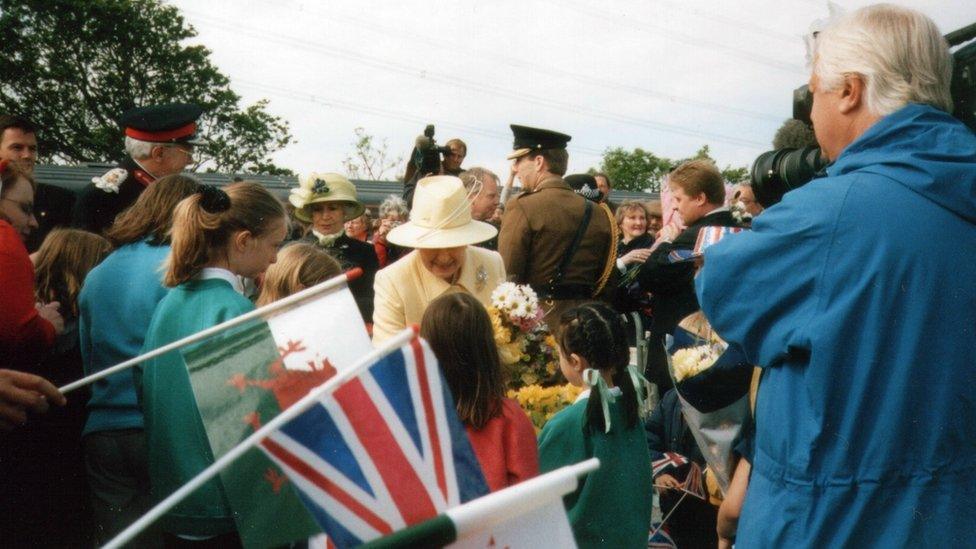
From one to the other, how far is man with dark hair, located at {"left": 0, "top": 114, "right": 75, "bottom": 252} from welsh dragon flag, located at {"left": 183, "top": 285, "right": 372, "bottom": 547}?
402 centimetres

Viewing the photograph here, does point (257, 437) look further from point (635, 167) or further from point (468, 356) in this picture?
point (635, 167)

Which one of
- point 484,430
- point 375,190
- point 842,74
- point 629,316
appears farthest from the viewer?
point 375,190

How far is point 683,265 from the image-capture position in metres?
4.68

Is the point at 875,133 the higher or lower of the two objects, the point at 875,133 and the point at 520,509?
the higher

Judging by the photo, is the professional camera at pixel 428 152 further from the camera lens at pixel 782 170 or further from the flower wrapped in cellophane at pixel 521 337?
the camera lens at pixel 782 170

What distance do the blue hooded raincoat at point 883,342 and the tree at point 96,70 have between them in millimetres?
38105

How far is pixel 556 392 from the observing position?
11.4ft

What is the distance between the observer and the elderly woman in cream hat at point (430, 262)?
3920 millimetres

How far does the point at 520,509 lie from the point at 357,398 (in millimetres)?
275

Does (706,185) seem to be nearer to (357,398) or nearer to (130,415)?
(130,415)

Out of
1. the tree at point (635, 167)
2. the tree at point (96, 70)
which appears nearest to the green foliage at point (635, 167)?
the tree at point (635, 167)

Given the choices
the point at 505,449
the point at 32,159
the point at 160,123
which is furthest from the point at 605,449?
the point at 32,159

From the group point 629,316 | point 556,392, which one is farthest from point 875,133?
point 629,316

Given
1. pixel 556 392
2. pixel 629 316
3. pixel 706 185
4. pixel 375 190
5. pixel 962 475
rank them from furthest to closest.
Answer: pixel 375 190 < pixel 629 316 < pixel 706 185 < pixel 556 392 < pixel 962 475
